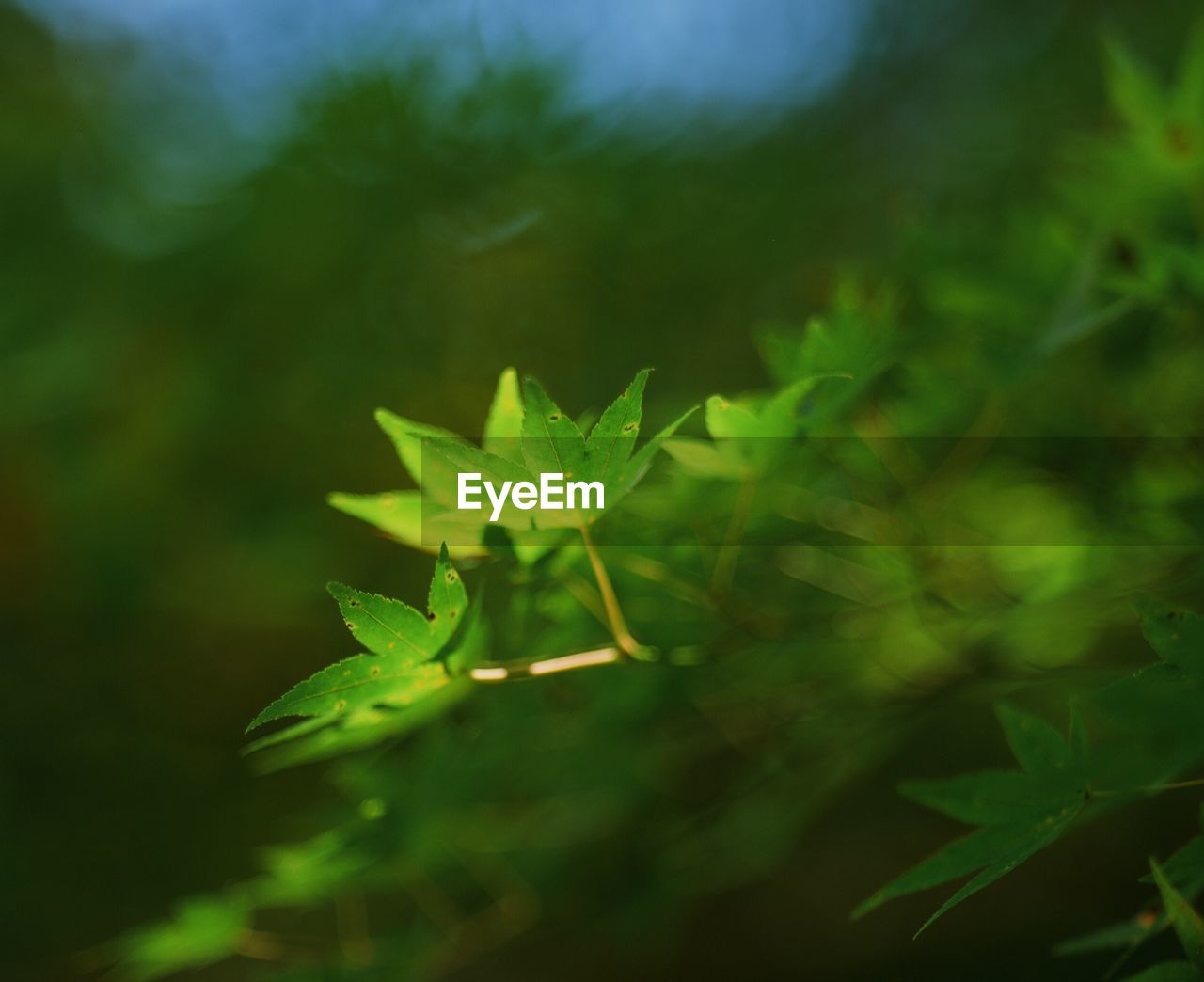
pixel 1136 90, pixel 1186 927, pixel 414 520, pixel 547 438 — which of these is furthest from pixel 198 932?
pixel 1136 90

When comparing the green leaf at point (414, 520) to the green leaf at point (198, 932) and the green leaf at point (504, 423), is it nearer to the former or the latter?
the green leaf at point (504, 423)

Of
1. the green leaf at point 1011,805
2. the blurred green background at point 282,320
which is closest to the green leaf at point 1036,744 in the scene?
the green leaf at point 1011,805

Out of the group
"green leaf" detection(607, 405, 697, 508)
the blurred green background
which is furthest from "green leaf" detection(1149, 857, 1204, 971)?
the blurred green background

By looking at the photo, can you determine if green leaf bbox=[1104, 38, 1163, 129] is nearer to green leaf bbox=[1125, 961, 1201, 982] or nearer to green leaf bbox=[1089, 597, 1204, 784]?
green leaf bbox=[1089, 597, 1204, 784]

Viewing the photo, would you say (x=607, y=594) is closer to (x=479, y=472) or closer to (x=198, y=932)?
(x=479, y=472)

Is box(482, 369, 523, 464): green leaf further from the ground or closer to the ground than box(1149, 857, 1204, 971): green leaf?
further from the ground

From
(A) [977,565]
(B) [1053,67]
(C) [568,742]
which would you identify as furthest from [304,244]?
(B) [1053,67]

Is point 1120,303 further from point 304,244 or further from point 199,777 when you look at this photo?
point 199,777
